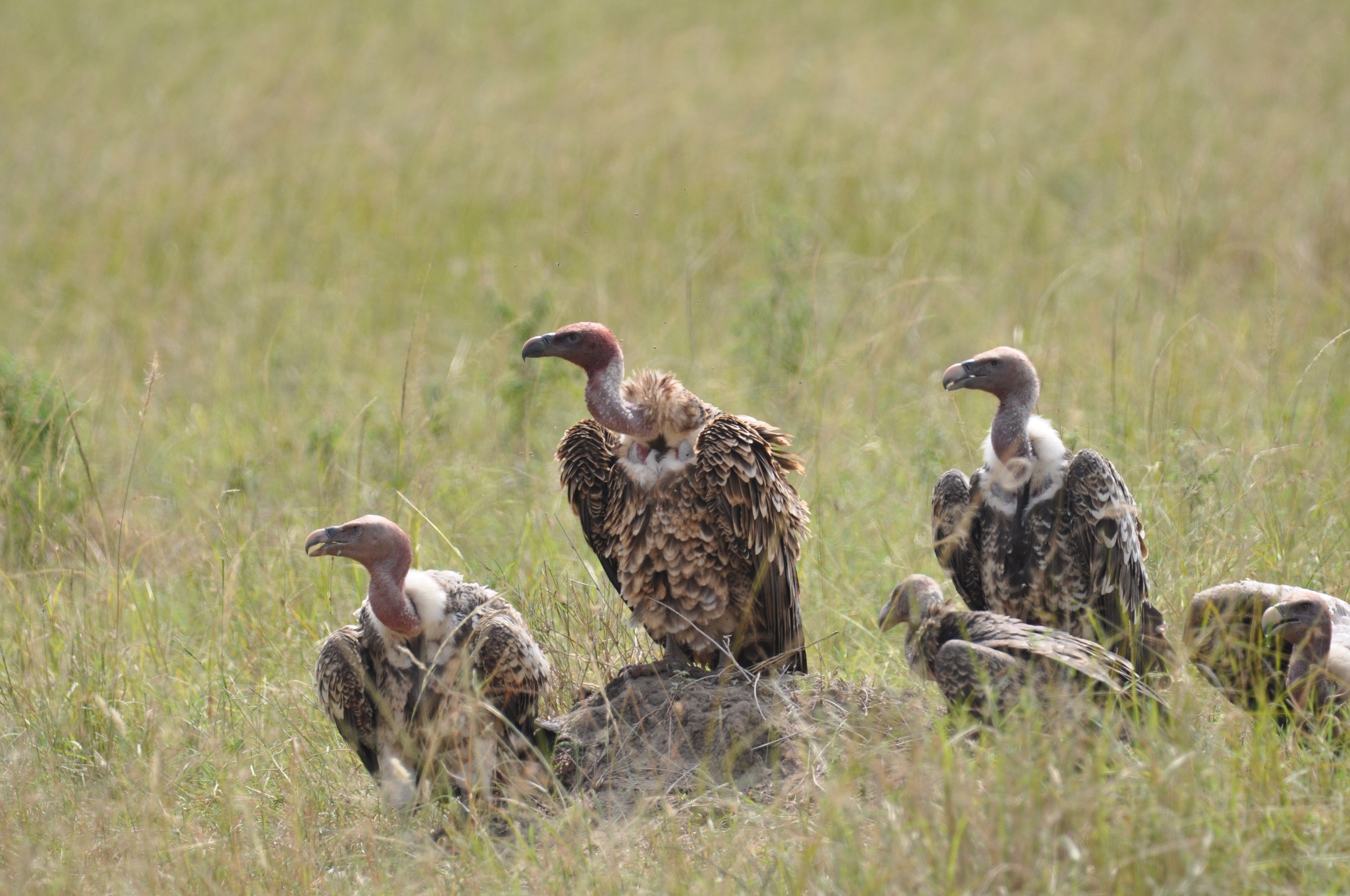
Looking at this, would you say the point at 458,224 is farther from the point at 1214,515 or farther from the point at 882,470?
the point at 1214,515

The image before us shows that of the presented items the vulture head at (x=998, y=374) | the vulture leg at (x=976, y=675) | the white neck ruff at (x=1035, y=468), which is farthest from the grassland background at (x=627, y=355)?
the vulture head at (x=998, y=374)

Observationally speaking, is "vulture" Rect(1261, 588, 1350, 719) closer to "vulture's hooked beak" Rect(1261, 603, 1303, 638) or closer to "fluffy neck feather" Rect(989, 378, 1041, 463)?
"vulture's hooked beak" Rect(1261, 603, 1303, 638)

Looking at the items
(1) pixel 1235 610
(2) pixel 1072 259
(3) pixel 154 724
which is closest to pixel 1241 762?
(1) pixel 1235 610

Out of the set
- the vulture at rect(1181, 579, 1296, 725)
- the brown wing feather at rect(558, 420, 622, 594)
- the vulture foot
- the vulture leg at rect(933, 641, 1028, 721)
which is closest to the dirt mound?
the vulture foot

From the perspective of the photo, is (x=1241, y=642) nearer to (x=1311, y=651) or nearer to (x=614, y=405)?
(x=1311, y=651)

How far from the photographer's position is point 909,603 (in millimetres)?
4352

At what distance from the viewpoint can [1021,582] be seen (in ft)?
15.3

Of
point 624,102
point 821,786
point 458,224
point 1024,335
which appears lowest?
point 821,786

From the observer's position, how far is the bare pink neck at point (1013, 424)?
4594mm

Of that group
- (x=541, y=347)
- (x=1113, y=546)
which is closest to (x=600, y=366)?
(x=541, y=347)

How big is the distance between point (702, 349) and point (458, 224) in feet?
9.86

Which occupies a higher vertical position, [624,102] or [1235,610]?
[624,102]

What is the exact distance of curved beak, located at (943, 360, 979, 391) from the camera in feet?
14.7

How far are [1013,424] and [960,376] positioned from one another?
0.91 ft
